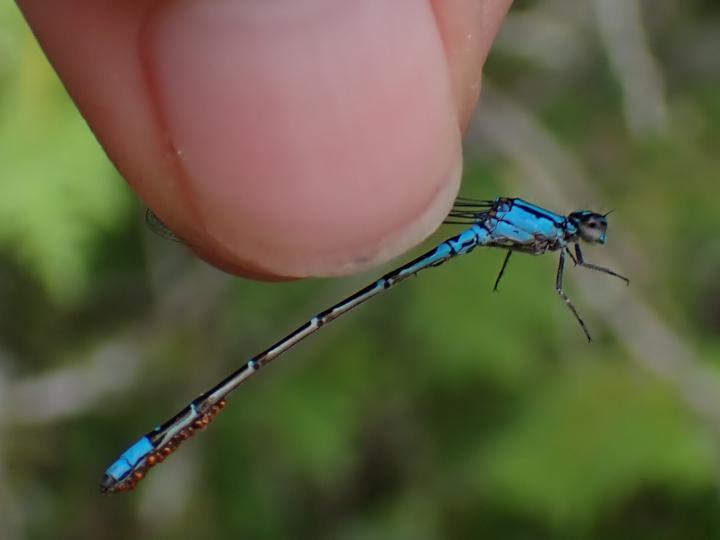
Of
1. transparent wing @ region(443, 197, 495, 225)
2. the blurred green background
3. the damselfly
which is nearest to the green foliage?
the blurred green background

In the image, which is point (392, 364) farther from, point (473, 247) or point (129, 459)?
point (129, 459)

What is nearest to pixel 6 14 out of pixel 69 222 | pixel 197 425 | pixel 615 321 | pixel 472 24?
pixel 69 222

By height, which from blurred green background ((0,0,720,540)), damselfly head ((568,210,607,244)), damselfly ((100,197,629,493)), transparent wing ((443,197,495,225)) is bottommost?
damselfly head ((568,210,607,244))

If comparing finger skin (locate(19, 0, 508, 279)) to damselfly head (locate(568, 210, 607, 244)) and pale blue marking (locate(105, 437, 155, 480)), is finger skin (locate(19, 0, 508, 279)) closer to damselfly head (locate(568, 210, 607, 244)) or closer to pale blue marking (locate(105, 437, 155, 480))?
pale blue marking (locate(105, 437, 155, 480))

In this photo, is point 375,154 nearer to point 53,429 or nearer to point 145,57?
point 145,57

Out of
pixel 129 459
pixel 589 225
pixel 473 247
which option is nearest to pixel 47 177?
pixel 129 459
